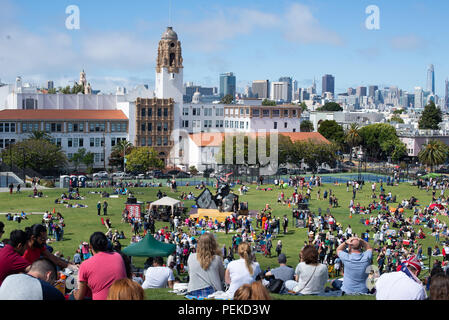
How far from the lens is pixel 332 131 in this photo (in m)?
116

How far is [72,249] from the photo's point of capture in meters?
32.7

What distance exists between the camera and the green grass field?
35.2m

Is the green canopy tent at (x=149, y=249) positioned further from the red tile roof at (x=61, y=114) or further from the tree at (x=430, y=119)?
the tree at (x=430, y=119)

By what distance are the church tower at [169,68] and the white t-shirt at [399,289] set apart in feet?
300

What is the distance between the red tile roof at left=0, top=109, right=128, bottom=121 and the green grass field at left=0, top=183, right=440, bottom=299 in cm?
3119

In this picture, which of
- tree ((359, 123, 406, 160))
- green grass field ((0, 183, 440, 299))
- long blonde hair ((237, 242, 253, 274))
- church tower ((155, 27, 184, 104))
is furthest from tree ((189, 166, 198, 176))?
long blonde hair ((237, 242, 253, 274))

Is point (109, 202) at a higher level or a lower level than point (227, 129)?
lower

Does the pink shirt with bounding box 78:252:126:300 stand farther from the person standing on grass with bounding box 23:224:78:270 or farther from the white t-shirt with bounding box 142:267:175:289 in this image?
the white t-shirt with bounding box 142:267:175:289

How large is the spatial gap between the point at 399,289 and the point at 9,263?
5.57 m

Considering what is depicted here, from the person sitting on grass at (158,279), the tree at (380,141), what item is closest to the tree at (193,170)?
the tree at (380,141)

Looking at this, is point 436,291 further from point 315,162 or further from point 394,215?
point 315,162

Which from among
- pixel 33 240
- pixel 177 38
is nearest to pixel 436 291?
pixel 33 240

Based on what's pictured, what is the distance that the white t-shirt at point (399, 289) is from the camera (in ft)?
26.6
